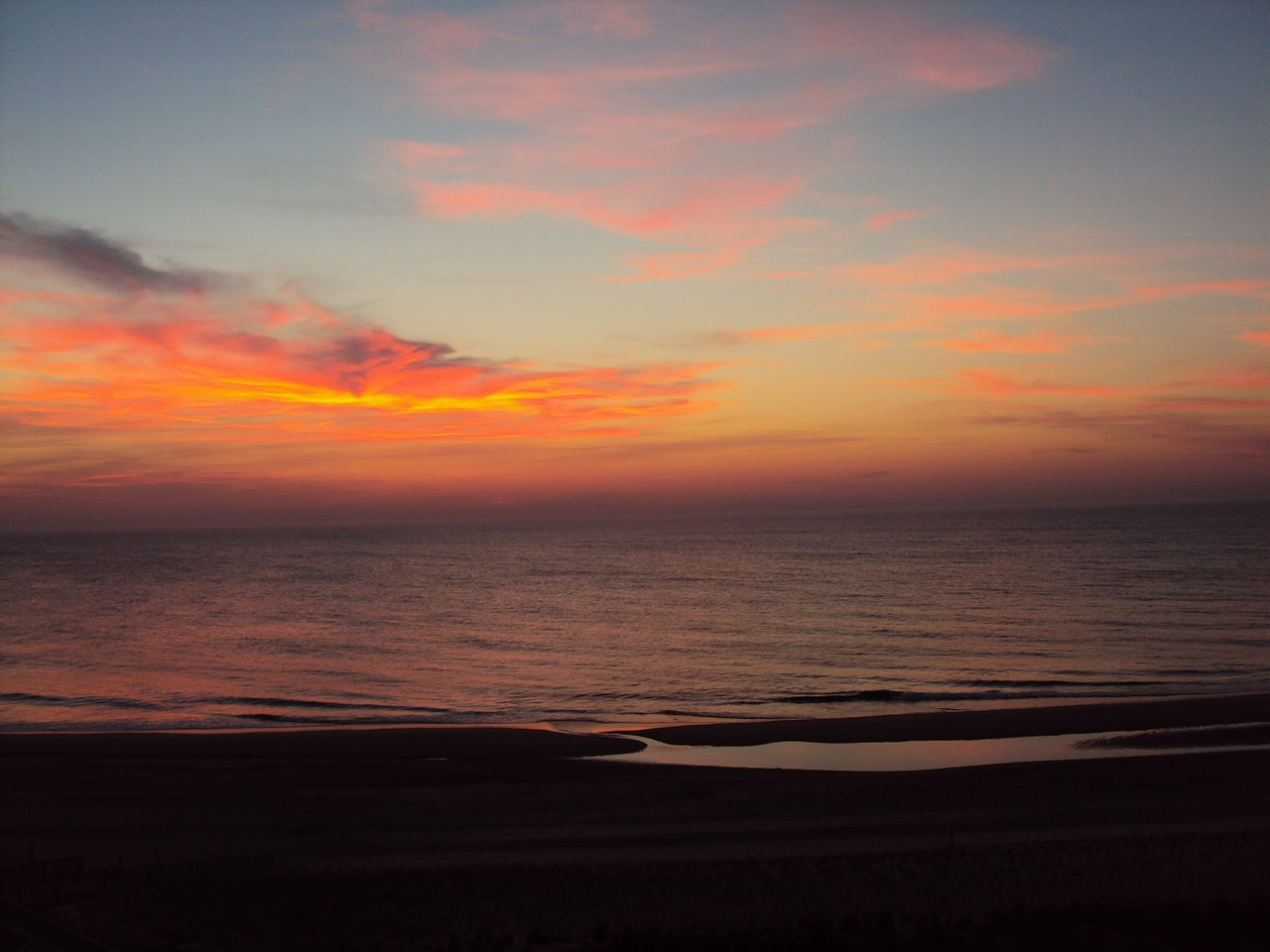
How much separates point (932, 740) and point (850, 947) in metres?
17.6

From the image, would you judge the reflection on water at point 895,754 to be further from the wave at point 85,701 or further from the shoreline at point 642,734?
A: the wave at point 85,701

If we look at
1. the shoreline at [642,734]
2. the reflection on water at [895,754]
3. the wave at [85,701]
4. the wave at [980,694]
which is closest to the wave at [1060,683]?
the wave at [980,694]

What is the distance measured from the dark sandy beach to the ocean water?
8.02 metres

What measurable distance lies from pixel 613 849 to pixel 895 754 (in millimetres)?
12480

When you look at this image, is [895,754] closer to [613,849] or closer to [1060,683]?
[613,849]

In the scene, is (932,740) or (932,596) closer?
(932,740)

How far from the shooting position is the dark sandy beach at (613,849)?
47.0ft

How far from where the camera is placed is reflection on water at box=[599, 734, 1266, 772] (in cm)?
2661

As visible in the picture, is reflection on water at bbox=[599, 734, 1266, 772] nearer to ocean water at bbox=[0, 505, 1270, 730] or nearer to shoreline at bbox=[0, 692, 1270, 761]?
shoreline at bbox=[0, 692, 1270, 761]

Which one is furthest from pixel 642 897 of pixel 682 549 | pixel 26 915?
pixel 682 549

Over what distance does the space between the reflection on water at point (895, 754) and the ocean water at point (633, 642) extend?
586cm

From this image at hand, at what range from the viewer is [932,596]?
236 ft

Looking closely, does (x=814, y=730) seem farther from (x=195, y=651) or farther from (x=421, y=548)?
(x=421, y=548)

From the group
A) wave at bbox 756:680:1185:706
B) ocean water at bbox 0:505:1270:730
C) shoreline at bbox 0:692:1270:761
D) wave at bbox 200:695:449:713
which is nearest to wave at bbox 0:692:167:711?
ocean water at bbox 0:505:1270:730
